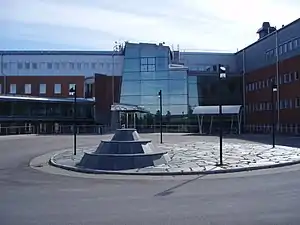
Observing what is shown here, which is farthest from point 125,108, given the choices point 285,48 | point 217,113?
point 285,48

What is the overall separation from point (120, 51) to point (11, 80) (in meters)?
17.7

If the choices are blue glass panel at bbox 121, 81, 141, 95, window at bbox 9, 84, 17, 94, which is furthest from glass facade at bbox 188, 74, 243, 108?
window at bbox 9, 84, 17, 94

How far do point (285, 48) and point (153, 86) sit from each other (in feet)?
66.6

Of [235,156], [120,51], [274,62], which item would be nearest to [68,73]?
[120,51]

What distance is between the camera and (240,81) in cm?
7156

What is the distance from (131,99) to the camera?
229 ft

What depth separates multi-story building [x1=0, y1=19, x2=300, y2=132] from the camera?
57.6m

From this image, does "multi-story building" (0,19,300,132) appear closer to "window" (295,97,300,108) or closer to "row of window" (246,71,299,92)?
"row of window" (246,71,299,92)

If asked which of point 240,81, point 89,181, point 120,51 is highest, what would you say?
point 120,51

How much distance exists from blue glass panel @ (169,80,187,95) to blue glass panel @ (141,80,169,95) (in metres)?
0.62

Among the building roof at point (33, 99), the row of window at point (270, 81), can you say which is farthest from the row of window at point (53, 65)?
the row of window at point (270, 81)

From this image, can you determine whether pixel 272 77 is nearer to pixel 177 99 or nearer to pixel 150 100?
pixel 177 99

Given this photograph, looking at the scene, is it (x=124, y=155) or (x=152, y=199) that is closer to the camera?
(x=152, y=199)

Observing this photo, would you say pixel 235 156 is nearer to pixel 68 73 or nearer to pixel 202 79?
pixel 202 79
